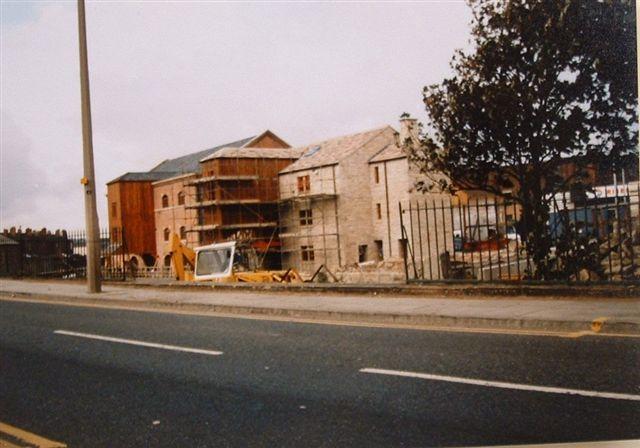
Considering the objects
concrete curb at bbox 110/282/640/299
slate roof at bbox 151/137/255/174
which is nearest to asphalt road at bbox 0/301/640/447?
concrete curb at bbox 110/282/640/299

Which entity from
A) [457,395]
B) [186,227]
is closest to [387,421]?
[457,395]

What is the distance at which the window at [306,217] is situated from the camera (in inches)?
2306

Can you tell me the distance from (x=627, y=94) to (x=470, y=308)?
20.5 ft

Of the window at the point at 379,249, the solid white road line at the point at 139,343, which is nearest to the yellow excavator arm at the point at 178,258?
the solid white road line at the point at 139,343

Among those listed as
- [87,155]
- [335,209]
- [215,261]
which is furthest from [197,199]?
[87,155]

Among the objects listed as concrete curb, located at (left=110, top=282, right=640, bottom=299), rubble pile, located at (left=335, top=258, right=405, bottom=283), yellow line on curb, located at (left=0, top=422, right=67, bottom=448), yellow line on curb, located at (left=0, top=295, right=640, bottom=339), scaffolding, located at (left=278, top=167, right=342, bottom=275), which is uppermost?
scaffolding, located at (left=278, top=167, right=342, bottom=275)

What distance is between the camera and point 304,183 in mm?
59625

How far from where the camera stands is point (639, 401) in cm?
510

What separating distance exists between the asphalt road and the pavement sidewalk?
785 millimetres

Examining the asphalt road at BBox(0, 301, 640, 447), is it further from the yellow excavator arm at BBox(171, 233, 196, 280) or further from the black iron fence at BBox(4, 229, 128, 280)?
the black iron fence at BBox(4, 229, 128, 280)

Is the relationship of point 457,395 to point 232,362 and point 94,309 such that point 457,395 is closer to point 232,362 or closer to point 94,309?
point 232,362

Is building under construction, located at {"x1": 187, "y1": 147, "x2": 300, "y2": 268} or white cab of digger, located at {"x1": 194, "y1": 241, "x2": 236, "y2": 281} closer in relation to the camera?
white cab of digger, located at {"x1": 194, "y1": 241, "x2": 236, "y2": 281}

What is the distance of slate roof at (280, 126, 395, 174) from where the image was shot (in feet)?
189

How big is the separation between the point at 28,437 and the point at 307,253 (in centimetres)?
5258
